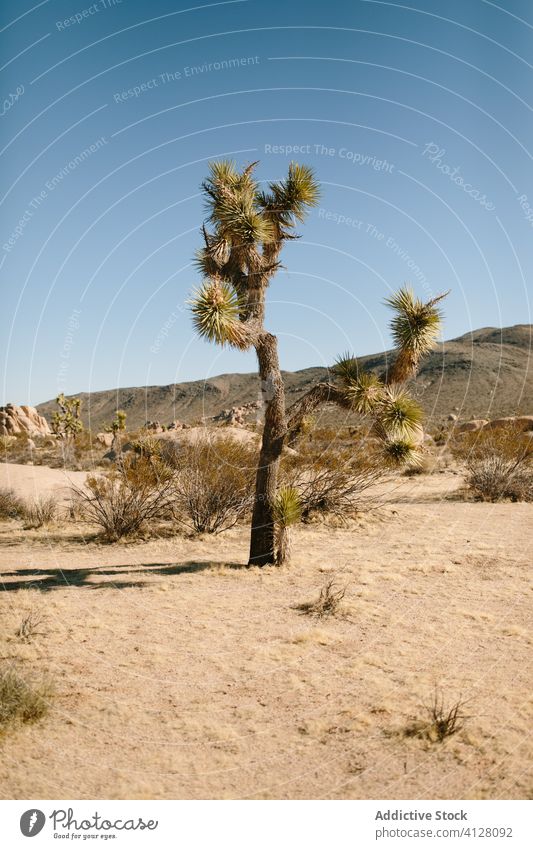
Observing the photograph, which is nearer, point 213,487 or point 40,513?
point 213,487

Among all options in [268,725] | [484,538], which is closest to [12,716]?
[268,725]

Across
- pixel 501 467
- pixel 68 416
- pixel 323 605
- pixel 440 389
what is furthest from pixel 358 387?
pixel 440 389

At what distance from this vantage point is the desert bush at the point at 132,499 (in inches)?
462

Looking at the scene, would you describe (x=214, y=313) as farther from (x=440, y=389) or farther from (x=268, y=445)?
(x=440, y=389)

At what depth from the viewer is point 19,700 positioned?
190 inches

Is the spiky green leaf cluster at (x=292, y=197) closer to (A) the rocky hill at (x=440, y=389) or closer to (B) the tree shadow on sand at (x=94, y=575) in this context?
(B) the tree shadow on sand at (x=94, y=575)

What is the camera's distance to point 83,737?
4.61m

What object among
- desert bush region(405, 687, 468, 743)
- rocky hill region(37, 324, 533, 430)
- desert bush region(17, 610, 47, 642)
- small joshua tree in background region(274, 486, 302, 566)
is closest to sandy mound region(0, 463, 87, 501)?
small joshua tree in background region(274, 486, 302, 566)

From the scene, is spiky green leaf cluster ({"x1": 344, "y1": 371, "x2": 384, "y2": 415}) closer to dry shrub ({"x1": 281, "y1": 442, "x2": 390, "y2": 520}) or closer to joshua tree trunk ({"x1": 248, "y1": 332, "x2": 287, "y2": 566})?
joshua tree trunk ({"x1": 248, "y1": 332, "x2": 287, "y2": 566})

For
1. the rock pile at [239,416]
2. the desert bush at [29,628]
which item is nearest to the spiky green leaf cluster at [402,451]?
the desert bush at [29,628]

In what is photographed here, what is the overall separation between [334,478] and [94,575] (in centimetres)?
540

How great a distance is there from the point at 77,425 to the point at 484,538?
28.9 meters

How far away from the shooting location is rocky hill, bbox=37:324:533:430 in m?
45.0

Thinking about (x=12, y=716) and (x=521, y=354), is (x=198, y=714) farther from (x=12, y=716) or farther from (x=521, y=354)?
(x=521, y=354)
